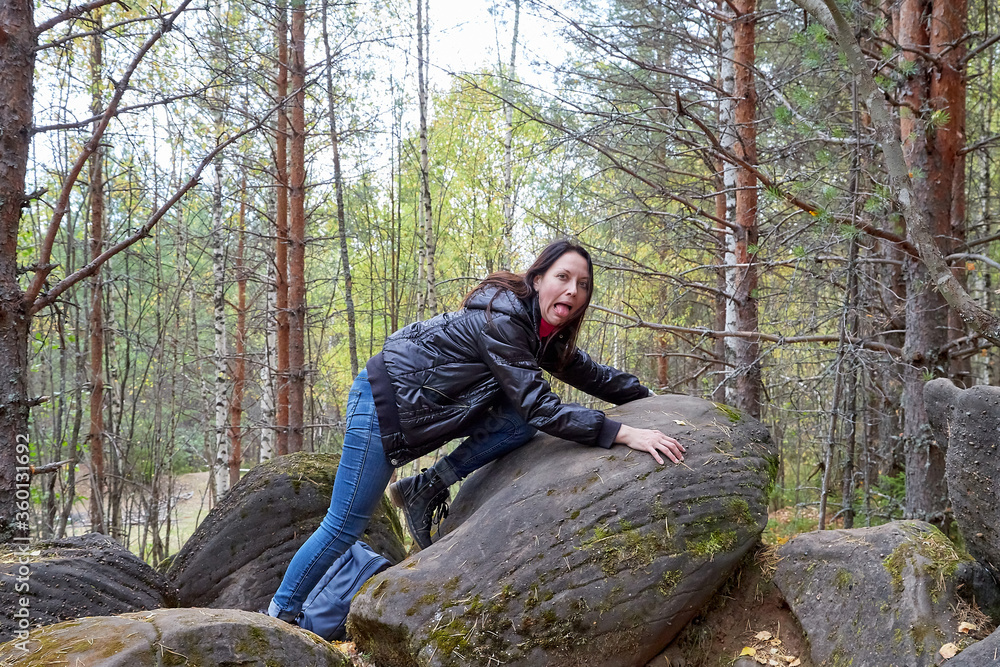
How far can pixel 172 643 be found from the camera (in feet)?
7.36

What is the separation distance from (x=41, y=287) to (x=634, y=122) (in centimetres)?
440

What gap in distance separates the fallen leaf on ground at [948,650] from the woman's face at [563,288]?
2150mm

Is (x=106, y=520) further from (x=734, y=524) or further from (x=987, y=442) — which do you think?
(x=987, y=442)

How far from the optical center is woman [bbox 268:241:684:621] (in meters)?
3.22

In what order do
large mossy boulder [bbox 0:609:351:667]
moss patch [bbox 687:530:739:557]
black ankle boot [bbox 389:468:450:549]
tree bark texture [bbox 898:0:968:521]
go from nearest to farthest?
large mossy boulder [bbox 0:609:351:667] → moss patch [bbox 687:530:739:557] → black ankle boot [bbox 389:468:450:549] → tree bark texture [bbox 898:0:968:521]

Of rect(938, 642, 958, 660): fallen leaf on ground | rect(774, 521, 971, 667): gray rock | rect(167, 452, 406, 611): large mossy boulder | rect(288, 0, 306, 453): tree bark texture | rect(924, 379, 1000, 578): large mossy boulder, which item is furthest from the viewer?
rect(288, 0, 306, 453): tree bark texture

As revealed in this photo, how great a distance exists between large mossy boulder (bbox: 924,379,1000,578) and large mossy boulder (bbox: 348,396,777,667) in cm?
86

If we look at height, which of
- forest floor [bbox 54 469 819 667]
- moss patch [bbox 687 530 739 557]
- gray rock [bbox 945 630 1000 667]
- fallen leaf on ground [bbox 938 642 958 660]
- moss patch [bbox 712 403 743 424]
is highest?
moss patch [bbox 712 403 743 424]

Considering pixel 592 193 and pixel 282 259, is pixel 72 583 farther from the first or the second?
pixel 592 193

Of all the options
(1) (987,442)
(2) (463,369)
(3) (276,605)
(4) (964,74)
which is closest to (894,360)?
(1) (987,442)

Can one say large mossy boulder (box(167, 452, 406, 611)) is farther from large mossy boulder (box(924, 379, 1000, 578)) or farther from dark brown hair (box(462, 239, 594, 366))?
large mossy boulder (box(924, 379, 1000, 578))

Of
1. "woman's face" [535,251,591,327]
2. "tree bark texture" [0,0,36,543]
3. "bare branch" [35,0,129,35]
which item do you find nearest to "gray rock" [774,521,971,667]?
"woman's face" [535,251,591,327]

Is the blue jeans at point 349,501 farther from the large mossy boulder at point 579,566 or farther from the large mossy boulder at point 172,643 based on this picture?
the large mossy boulder at point 172,643

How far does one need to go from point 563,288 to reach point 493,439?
103 cm
